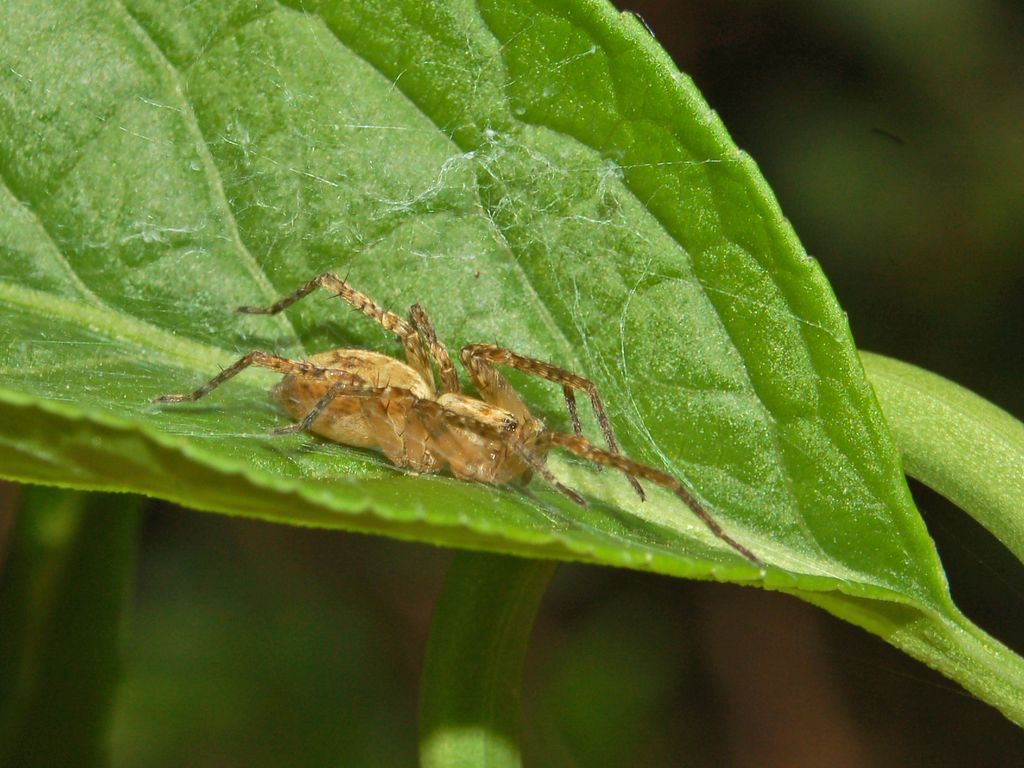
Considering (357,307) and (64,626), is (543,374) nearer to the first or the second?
(357,307)

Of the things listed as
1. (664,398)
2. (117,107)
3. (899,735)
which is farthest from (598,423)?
(899,735)

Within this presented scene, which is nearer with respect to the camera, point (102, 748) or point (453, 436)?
point (102, 748)

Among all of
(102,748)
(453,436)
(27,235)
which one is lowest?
(102,748)

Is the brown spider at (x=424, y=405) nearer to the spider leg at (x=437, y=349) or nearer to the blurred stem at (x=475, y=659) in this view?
the spider leg at (x=437, y=349)

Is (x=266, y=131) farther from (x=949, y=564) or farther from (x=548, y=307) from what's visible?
(x=949, y=564)

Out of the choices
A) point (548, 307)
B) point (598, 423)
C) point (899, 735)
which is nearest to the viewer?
point (548, 307)

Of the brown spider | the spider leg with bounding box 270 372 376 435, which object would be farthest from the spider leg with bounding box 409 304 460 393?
the spider leg with bounding box 270 372 376 435

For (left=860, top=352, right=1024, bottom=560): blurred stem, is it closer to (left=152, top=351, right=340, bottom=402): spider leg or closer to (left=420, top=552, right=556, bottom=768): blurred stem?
(left=420, top=552, right=556, bottom=768): blurred stem

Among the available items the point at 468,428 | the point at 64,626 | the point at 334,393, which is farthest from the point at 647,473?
the point at 64,626
